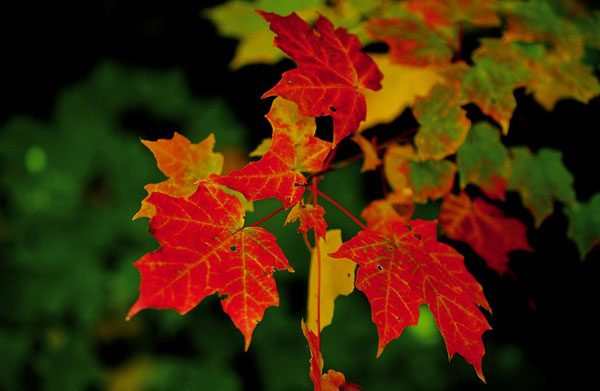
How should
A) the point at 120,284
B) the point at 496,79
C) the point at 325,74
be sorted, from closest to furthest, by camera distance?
the point at 325,74 < the point at 496,79 < the point at 120,284

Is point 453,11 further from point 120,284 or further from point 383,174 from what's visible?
point 120,284

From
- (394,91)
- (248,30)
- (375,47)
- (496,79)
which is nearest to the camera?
(496,79)

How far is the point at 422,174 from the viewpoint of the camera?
3.17 feet

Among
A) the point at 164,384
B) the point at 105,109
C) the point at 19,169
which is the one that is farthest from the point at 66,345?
the point at 105,109

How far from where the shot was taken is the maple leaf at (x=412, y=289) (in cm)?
63

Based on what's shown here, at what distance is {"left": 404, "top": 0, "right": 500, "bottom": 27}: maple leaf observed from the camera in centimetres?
104

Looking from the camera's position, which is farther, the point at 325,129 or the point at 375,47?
the point at 375,47

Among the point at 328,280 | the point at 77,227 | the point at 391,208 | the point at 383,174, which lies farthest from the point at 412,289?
the point at 77,227

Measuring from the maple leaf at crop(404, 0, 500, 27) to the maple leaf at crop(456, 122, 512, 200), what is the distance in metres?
0.23

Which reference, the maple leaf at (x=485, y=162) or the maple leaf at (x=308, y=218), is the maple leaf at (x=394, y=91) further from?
the maple leaf at (x=308, y=218)

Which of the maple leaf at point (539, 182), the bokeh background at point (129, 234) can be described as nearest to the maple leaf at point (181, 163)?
the maple leaf at point (539, 182)

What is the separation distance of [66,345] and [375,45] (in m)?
1.97

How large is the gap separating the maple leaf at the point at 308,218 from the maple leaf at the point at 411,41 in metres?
0.43

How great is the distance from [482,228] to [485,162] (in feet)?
0.45
